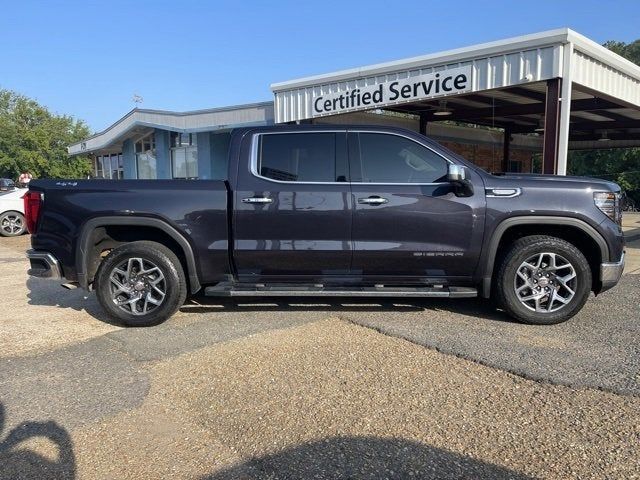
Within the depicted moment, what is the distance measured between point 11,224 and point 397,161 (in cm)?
1307

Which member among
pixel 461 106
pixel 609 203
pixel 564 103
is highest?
pixel 461 106

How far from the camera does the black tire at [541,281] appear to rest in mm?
5027

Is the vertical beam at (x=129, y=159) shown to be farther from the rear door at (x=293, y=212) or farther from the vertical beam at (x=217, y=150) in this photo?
the rear door at (x=293, y=212)

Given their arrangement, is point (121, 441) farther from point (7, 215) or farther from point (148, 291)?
point (7, 215)

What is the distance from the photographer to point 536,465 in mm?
2697

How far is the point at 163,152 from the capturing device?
1994 centimetres

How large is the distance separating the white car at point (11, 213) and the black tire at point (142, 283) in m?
10.8

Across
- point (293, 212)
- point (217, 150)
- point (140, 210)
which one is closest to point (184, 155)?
point (217, 150)

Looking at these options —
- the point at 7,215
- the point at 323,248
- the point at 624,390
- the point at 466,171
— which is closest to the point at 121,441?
the point at 323,248

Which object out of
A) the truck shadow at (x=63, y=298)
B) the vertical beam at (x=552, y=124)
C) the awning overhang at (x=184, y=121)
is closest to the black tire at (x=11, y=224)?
the awning overhang at (x=184, y=121)

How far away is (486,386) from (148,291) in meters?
3.30

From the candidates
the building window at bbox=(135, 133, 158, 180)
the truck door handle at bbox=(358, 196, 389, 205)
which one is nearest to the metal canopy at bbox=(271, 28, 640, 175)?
the truck door handle at bbox=(358, 196, 389, 205)

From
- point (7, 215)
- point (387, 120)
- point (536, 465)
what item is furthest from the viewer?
point (387, 120)

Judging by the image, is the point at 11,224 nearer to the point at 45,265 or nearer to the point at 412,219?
the point at 45,265
